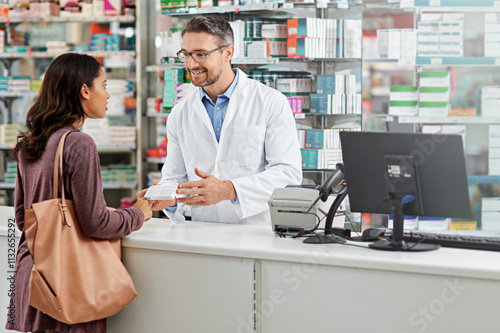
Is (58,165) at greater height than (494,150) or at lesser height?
greater

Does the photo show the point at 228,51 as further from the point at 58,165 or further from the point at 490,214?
the point at 490,214

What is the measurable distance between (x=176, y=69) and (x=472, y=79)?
2368 mm

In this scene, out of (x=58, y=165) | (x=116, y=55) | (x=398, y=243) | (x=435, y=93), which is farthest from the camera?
(x=116, y=55)

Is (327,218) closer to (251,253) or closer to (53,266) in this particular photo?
(251,253)

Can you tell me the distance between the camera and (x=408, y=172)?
6.81 feet

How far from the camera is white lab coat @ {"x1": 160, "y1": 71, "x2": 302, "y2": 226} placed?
111 inches

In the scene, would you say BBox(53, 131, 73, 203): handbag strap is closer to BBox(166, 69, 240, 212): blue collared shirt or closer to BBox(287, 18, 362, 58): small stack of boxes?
BBox(166, 69, 240, 212): blue collared shirt

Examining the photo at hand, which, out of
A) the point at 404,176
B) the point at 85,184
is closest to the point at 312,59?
the point at 404,176

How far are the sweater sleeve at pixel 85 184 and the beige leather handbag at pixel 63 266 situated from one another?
26 mm

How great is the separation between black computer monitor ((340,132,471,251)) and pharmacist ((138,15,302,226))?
63 centimetres

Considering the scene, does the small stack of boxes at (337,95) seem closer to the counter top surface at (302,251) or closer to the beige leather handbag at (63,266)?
the counter top surface at (302,251)

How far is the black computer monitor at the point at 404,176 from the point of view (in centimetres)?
202

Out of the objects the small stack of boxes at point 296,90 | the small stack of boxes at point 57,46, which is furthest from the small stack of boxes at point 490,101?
the small stack of boxes at point 57,46

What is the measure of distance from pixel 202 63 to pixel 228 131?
0.33m
